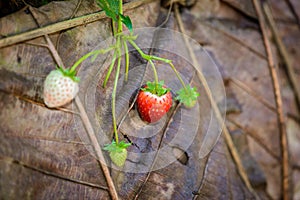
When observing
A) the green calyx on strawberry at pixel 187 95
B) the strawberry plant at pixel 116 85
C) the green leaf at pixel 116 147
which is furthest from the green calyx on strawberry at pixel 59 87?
the green calyx on strawberry at pixel 187 95

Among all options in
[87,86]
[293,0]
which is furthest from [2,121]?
[293,0]

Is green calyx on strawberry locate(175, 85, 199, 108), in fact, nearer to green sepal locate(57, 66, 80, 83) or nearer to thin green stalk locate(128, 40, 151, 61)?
thin green stalk locate(128, 40, 151, 61)

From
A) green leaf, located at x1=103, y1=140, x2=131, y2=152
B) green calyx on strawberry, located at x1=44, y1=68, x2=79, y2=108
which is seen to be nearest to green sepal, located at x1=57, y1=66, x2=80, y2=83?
green calyx on strawberry, located at x1=44, y1=68, x2=79, y2=108

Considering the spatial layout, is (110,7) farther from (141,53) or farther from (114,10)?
(141,53)

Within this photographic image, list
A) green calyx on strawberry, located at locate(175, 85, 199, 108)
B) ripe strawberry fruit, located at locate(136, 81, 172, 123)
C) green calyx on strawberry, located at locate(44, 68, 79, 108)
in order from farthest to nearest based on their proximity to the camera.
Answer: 1. green calyx on strawberry, located at locate(175, 85, 199, 108)
2. ripe strawberry fruit, located at locate(136, 81, 172, 123)
3. green calyx on strawberry, located at locate(44, 68, 79, 108)

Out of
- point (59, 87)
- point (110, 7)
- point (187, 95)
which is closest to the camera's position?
point (59, 87)

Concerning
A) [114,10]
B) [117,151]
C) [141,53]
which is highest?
[114,10]

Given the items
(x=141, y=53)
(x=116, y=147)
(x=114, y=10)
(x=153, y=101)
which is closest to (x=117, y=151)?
(x=116, y=147)
